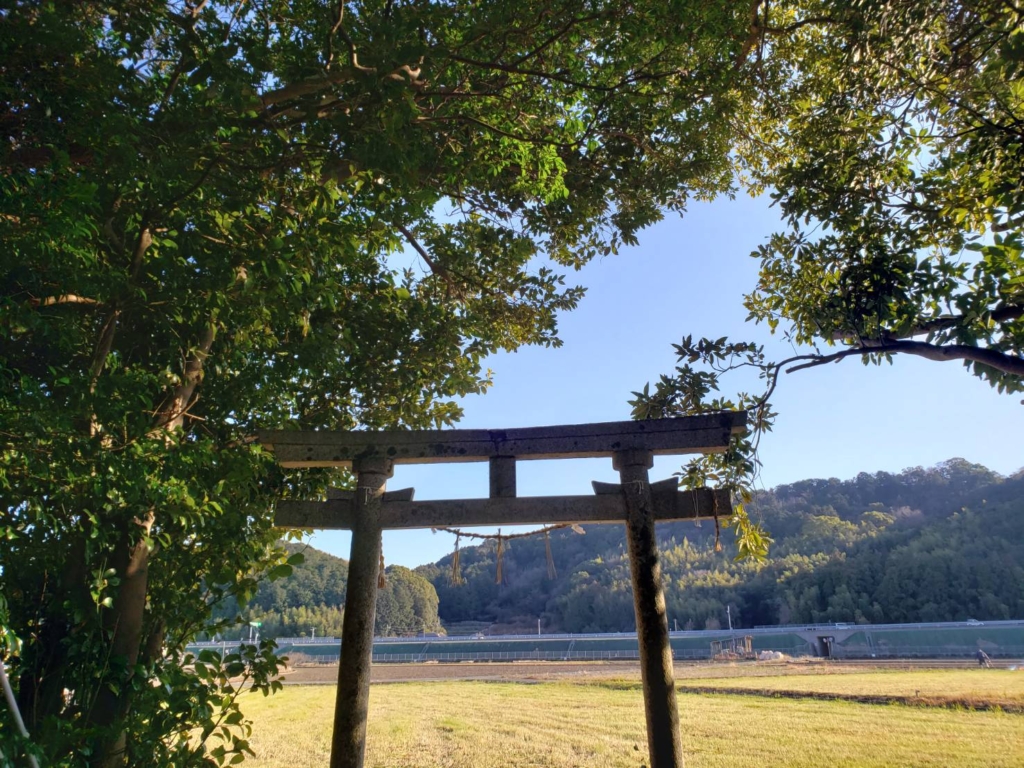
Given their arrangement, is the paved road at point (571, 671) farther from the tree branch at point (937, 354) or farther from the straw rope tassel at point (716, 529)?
the tree branch at point (937, 354)

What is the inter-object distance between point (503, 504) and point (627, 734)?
9.52m

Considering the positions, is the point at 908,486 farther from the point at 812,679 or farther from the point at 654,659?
the point at 654,659

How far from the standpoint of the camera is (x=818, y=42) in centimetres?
490

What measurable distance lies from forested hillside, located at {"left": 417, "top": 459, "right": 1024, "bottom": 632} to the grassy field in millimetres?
22412

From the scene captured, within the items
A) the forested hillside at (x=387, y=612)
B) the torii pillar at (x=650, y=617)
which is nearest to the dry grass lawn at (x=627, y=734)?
the torii pillar at (x=650, y=617)

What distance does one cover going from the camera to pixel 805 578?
4994 centimetres

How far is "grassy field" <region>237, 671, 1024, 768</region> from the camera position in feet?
29.2

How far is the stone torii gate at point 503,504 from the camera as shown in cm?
364

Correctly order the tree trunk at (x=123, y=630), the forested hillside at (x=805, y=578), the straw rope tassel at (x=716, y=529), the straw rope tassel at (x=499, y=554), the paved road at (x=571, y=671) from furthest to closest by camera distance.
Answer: the forested hillside at (x=805, y=578) → the paved road at (x=571, y=671) → the straw rope tassel at (x=499, y=554) → the straw rope tassel at (x=716, y=529) → the tree trunk at (x=123, y=630)

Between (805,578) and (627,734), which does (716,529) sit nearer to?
(627,734)

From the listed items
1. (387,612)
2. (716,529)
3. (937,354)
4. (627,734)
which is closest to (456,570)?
(716,529)

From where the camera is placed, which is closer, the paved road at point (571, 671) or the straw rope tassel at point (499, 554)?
the straw rope tassel at point (499, 554)

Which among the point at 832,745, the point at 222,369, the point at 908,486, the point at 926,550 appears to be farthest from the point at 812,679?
the point at 908,486

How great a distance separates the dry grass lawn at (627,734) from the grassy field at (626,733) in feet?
0.08
